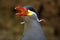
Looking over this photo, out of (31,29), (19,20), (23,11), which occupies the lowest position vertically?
(19,20)

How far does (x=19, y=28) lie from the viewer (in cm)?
377

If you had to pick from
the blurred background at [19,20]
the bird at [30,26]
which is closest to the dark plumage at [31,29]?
the bird at [30,26]

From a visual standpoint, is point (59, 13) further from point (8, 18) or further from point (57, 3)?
point (8, 18)

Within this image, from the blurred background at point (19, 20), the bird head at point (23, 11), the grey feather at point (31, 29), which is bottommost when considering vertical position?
the blurred background at point (19, 20)

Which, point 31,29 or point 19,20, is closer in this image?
point 31,29

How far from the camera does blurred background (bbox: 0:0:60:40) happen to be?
3706 millimetres

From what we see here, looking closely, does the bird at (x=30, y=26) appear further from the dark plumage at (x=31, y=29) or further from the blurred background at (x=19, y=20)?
the blurred background at (x=19, y=20)

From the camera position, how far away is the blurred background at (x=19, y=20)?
371 cm

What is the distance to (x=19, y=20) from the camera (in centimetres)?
368

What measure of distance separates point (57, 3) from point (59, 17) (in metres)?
0.24

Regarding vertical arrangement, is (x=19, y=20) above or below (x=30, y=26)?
below

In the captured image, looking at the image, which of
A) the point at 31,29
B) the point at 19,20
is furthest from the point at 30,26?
the point at 19,20

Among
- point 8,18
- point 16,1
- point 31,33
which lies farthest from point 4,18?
point 31,33

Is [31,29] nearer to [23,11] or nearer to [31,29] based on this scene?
[31,29]
